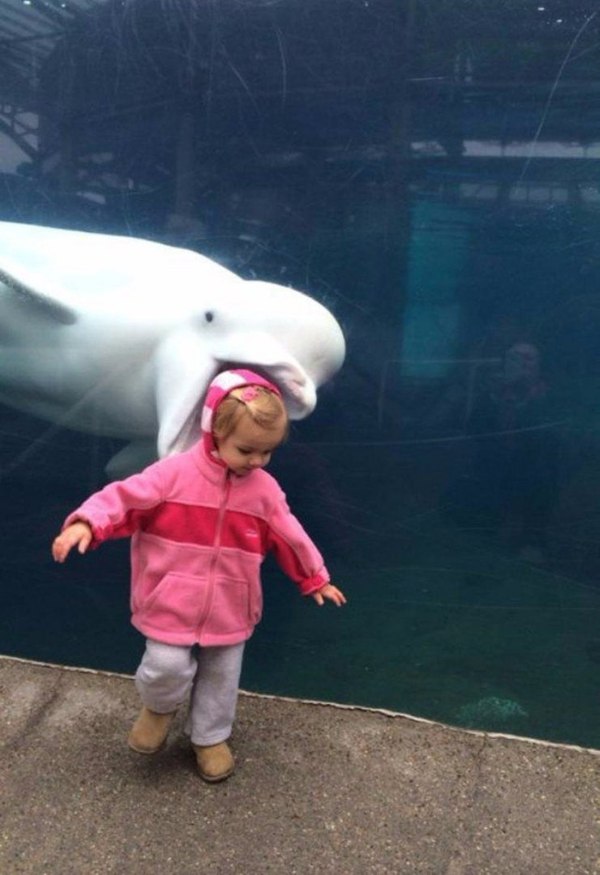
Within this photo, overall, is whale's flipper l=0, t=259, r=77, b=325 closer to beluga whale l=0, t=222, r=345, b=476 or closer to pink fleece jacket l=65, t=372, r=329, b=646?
beluga whale l=0, t=222, r=345, b=476

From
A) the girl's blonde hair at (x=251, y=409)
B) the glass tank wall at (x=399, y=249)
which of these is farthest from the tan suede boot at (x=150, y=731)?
the girl's blonde hair at (x=251, y=409)

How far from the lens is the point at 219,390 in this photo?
2475mm

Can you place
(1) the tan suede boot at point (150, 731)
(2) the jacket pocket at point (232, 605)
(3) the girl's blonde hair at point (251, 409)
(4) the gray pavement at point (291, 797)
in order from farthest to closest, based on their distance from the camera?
(1) the tan suede boot at point (150, 731), (2) the jacket pocket at point (232, 605), (4) the gray pavement at point (291, 797), (3) the girl's blonde hair at point (251, 409)

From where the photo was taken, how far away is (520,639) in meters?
3.30

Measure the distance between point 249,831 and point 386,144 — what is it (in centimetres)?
223

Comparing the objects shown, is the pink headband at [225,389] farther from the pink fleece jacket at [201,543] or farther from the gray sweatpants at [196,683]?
the gray sweatpants at [196,683]

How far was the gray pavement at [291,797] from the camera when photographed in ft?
8.47

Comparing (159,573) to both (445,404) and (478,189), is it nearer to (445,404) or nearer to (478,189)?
(445,404)

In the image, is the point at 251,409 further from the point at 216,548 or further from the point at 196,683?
the point at 196,683

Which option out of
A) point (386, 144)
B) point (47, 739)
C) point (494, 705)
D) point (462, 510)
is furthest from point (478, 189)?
point (47, 739)

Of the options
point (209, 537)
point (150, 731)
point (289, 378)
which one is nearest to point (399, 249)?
point (289, 378)

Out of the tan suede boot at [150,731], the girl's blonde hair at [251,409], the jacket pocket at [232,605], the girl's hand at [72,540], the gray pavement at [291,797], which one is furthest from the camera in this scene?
the tan suede boot at [150,731]

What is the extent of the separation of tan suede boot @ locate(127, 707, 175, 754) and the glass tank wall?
711 mm

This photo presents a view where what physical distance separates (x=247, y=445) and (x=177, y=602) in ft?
1.78
